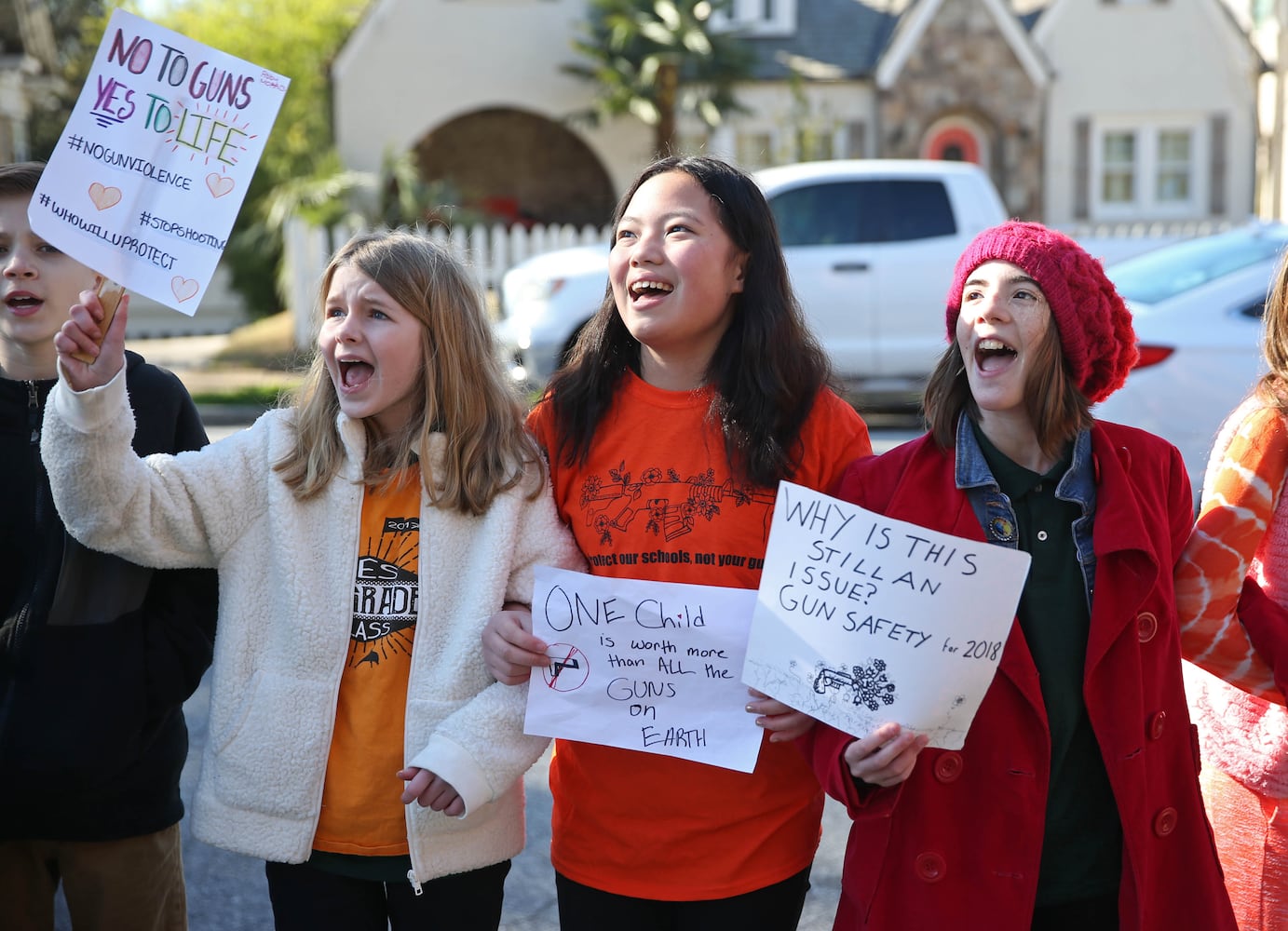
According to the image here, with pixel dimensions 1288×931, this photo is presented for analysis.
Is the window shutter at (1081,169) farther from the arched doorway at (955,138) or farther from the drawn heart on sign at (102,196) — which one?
the drawn heart on sign at (102,196)

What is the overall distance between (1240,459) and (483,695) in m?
1.47

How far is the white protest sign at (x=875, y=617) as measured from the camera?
6.88 ft

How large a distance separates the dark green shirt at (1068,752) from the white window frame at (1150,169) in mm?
21070

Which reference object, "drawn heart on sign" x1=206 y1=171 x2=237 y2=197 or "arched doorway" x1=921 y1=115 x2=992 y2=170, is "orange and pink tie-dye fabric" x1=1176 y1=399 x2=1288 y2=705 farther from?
"arched doorway" x1=921 y1=115 x2=992 y2=170

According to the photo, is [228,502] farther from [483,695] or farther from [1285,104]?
[1285,104]

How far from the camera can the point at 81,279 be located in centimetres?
262

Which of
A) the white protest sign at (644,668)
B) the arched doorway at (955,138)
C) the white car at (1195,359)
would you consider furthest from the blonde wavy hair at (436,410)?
the arched doorway at (955,138)

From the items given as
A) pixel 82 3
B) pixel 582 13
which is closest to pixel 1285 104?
pixel 582 13

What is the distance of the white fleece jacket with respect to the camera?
7.74 feet

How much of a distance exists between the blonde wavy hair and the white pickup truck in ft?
25.1

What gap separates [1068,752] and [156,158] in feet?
6.34

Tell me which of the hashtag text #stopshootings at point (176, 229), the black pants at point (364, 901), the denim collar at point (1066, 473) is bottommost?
the black pants at point (364, 901)

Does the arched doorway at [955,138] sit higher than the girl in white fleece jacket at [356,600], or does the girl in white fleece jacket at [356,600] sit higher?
the arched doorway at [955,138]

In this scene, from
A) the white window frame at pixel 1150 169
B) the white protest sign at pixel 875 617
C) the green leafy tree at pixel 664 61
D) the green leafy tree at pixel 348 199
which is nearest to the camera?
the white protest sign at pixel 875 617
